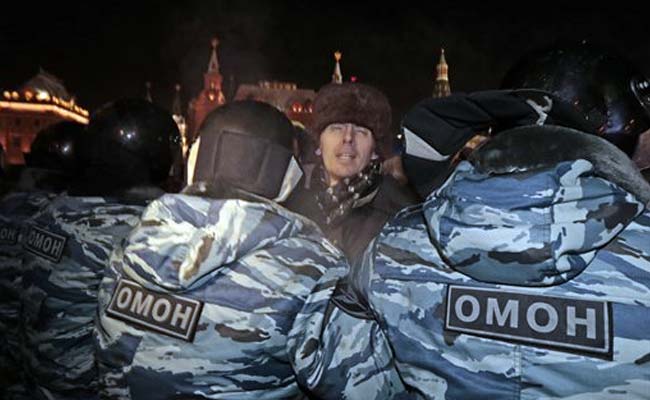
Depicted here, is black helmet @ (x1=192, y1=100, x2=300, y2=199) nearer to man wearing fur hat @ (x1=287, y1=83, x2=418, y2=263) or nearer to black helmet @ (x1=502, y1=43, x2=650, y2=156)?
man wearing fur hat @ (x1=287, y1=83, x2=418, y2=263)

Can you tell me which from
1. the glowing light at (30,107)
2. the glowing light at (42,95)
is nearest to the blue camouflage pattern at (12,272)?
the glowing light at (30,107)

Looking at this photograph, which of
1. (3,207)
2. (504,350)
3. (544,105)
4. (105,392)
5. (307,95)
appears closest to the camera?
(504,350)

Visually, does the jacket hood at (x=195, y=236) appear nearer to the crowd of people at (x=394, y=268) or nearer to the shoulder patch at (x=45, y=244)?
the crowd of people at (x=394, y=268)

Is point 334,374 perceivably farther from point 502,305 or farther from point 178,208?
point 178,208

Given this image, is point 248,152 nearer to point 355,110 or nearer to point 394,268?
point 394,268

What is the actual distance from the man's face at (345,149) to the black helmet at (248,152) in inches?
47.7

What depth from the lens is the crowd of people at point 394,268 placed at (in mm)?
1501

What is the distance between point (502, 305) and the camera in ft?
5.24

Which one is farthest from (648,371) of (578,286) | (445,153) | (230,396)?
(230,396)

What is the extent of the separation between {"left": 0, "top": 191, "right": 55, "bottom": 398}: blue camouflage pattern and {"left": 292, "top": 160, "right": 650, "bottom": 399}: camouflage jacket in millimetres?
3446

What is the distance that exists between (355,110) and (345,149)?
0.34 m

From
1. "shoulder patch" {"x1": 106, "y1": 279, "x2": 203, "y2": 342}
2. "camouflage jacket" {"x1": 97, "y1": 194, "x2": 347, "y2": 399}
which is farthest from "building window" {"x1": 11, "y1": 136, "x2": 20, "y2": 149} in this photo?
"camouflage jacket" {"x1": 97, "y1": 194, "x2": 347, "y2": 399}

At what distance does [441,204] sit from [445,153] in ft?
0.94

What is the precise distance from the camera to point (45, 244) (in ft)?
10.3
